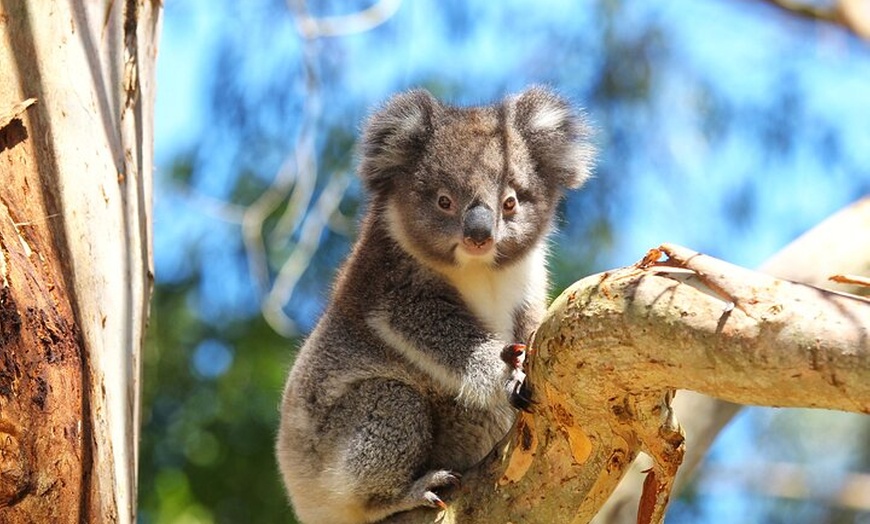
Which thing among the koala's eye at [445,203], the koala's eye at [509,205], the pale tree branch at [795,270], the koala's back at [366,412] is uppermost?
the koala's eye at [445,203]

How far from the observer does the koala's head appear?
3947 millimetres

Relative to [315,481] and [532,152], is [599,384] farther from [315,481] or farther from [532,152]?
[532,152]

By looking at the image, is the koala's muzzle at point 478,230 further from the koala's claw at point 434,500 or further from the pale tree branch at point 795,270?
the pale tree branch at point 795,270

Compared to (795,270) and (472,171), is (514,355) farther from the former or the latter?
(795,270)

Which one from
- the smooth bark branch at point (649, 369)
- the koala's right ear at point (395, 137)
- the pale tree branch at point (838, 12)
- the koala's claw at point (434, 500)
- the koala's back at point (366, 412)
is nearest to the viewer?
the smooth bark branch at point (649, 369)

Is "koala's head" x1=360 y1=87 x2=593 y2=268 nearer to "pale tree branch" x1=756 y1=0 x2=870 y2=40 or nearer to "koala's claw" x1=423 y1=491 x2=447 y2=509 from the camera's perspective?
"koala's claw" x1=423 y1=491 x2=447 y2=509

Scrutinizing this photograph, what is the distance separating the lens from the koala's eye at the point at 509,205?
4.04 meters

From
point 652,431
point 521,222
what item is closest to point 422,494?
point 652,431

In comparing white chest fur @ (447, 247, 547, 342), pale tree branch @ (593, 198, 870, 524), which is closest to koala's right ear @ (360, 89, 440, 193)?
white chest fur @ (447, 247, 547, 342)

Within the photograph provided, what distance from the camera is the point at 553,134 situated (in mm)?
4273

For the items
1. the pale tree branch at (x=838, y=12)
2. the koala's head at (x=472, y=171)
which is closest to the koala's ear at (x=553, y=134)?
the koala's head at (x=472, y=171)

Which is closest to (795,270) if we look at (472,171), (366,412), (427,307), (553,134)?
(553,134)

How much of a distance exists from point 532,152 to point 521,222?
316mm

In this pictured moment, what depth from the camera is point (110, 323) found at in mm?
3365
